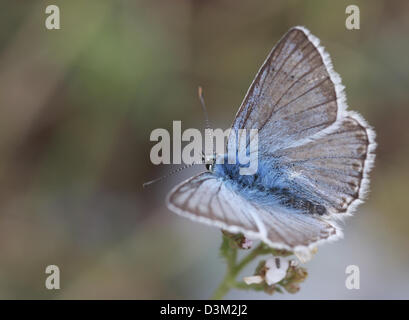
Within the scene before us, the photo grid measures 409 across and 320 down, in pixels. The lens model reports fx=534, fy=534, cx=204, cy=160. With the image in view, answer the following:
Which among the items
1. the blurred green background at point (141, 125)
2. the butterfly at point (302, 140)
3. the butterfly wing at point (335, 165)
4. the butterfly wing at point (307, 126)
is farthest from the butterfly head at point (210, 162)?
the blurred green background at point (141, 125)

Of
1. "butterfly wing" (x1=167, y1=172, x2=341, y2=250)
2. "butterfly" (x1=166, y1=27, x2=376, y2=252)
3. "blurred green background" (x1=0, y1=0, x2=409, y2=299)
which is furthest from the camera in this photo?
"blurred green background" (x1=0, y1=0, x2=409, y2=299)

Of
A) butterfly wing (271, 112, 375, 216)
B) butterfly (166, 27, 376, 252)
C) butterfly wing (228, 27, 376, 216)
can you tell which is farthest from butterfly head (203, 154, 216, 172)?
butterfly wing (271, 112, 375, 216)

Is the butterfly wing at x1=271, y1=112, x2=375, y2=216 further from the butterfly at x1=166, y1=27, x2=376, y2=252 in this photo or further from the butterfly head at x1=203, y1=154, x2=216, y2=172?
the butterfly head at x1=203, y1=154, x2=216, y2=172

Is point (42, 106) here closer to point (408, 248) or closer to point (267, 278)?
point (267, 278)

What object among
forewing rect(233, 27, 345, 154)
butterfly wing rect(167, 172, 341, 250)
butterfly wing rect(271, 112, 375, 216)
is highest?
forewing rect(233, 27, 345, 154)

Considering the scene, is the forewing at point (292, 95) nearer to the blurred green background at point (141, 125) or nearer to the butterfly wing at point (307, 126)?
the butterfly wing at point (307, 126)

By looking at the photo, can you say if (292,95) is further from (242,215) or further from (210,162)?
(242,215)

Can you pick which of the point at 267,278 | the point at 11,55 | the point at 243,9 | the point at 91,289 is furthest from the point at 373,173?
the point at 11,55
